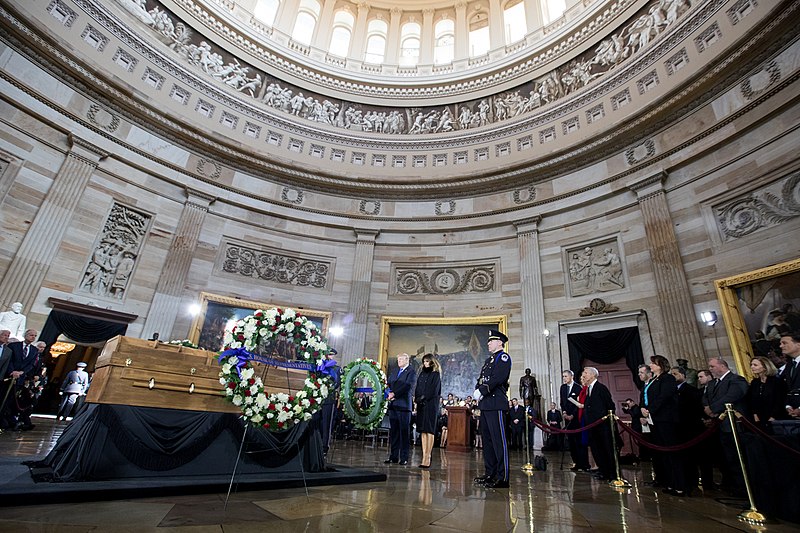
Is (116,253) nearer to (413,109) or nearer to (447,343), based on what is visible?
(447,343)

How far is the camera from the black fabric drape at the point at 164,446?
364cm

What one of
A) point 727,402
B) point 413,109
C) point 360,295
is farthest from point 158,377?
point 413,109

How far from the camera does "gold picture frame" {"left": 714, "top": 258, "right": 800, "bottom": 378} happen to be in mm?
8531

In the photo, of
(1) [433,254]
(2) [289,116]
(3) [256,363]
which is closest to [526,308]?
(1) [433,254]

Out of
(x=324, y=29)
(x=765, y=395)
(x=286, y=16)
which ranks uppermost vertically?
(x=324, y=29)

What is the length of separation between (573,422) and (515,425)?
3.57 metres

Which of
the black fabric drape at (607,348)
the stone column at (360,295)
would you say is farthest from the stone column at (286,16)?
the black fabric drape at (607,348)

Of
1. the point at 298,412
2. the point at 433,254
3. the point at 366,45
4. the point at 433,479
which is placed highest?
the point at 366,45

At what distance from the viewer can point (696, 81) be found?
A: 428 inches

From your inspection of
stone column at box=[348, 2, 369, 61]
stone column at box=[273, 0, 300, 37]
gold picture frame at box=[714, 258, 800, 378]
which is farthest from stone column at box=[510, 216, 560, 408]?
stone column at box=[273, 0, 300, 37]

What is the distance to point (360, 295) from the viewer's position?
14.5 m

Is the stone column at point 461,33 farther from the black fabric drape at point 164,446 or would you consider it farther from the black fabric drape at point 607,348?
the black fabric drape at point 164,446

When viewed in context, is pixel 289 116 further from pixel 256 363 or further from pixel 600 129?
pixel 256 363

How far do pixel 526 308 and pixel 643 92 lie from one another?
8165 millimetres
